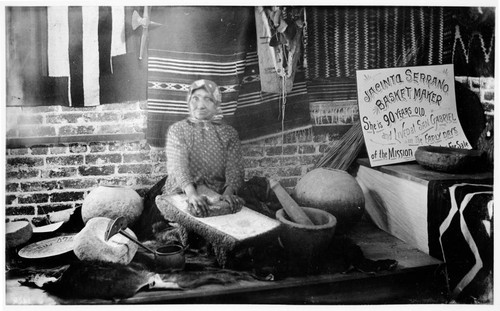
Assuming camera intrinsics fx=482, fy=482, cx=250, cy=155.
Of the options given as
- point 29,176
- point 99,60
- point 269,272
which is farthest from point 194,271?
point 99,60

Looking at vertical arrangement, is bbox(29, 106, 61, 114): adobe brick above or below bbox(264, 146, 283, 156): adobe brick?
above

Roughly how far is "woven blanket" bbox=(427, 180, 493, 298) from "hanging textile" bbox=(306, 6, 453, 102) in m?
0.99

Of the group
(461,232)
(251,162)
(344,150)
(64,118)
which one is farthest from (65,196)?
(461,232)

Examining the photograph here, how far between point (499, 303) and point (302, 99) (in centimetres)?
206

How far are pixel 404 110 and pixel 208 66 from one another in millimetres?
1524

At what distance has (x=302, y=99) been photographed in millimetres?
3688

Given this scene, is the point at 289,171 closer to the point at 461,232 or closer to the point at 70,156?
the point at 461,232

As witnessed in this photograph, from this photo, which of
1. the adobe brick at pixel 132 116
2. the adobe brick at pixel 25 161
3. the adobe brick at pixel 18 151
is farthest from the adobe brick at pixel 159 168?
the adobe brick at pixel 18 151

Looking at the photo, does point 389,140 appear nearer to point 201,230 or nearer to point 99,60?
point 201,230

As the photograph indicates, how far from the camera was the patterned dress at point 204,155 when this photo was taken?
352 centimetres

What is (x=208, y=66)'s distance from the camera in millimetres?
3533

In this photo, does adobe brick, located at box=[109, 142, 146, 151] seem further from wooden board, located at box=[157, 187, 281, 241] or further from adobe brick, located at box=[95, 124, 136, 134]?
wooden board, located at box=[157, 187, 281, 241]

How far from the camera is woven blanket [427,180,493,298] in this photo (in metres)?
3.36

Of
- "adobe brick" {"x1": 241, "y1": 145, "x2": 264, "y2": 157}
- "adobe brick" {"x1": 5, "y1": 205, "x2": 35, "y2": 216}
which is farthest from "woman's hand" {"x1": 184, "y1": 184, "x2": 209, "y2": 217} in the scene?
"adobe brick" {"x1": 5, "y1": 205, "x2": 35, "y2": 216}
